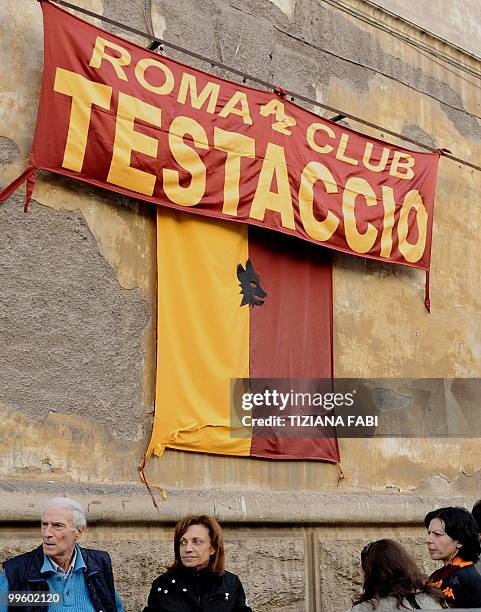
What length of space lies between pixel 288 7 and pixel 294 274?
230cm

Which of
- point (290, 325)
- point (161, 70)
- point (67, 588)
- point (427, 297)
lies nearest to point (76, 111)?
point (161, 70)

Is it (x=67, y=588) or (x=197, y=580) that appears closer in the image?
(x=67, y=588)

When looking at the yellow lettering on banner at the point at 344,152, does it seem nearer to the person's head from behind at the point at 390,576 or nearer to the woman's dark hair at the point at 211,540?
the woman's dark hair at the point at 211,540

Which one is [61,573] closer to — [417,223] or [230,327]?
[230,327]

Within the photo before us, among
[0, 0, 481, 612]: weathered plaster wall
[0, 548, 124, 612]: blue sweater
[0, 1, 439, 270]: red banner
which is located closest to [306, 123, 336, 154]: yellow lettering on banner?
[0, 1, 439, 270]: red banner

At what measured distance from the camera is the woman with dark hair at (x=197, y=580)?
4.85 meters

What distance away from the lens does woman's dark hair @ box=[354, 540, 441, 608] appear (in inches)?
169

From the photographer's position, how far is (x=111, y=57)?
6.71 metres

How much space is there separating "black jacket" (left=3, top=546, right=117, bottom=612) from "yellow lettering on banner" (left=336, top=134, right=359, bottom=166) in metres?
4.23

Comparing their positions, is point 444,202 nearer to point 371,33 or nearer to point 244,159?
point 371,33

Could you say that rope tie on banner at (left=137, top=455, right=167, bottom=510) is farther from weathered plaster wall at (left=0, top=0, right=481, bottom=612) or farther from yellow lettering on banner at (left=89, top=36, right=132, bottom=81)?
yellow lettering on banner at (left=89, top=36, right=132, bottom=81)

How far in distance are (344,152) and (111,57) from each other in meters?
2.27

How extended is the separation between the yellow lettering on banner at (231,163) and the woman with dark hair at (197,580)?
283 cm

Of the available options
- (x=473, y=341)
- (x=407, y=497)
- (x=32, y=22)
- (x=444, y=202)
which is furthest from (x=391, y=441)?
(x=32, y=22)
